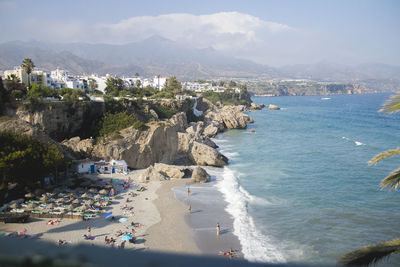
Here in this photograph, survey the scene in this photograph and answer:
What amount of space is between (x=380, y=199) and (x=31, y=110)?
3015 centimetres

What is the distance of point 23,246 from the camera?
278cm

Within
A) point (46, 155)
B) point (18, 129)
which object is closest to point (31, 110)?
point (18, 129)

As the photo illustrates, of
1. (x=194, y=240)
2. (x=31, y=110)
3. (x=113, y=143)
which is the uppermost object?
(x=31, y=110)

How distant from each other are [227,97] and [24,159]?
99.6 m

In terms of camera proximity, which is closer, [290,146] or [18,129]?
[18,129]

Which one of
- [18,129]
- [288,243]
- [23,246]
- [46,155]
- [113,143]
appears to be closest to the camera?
[23,246]

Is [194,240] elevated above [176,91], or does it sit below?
below

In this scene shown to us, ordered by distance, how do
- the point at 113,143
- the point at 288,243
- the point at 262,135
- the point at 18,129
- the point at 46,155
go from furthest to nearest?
the point at 262,135 → the point at 113,143 → the point at 18,129 → the point at 46,155 → the point at 288,243

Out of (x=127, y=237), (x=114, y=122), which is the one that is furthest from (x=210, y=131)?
(x=127, y=237)

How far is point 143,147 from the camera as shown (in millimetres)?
30359

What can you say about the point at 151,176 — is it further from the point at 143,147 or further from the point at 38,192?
the point at 38,192

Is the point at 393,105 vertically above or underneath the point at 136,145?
above

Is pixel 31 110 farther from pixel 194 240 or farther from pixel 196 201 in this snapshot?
pixel 194 240

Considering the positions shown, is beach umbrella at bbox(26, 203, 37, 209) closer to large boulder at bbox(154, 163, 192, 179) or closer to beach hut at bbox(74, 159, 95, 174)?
beach hut at bbox(74, 159, 95, 174)
